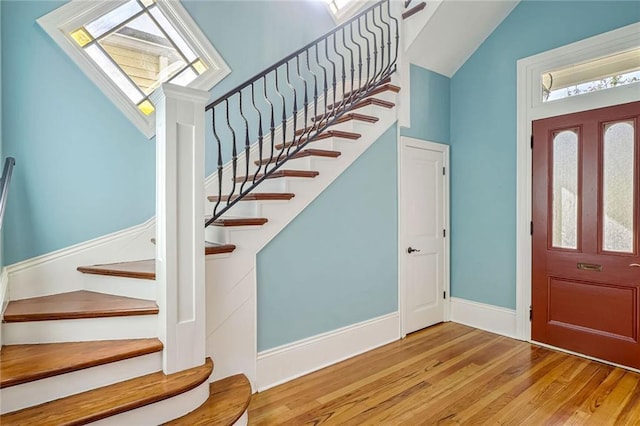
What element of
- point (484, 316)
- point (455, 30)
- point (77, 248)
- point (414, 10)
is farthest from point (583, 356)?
point (77, 248)

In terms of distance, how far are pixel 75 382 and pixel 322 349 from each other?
5.71 feet

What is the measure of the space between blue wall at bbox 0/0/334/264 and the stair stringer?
91 cm

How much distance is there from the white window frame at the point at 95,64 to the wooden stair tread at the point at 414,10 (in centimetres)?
194

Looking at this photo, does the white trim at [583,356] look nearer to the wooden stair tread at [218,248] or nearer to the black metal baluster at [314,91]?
the black metal baluster at [314,91]

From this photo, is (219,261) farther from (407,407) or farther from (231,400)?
(407,407)

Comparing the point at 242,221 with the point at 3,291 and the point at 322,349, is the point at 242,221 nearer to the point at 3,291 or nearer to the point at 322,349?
the point at 322,349

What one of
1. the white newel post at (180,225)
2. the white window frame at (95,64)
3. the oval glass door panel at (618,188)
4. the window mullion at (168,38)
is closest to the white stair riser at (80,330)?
the white newel post at (180,225)

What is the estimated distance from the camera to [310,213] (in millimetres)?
2875

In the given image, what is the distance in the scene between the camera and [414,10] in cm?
362

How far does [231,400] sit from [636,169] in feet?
11.5

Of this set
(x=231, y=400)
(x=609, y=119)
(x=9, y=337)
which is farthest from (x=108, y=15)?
(x=609, y=119)

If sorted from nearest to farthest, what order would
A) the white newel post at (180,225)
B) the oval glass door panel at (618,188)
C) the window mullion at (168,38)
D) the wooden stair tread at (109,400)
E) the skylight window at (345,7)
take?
the wooden stair tread at (109,400), the white newel post at (180,225), the oval glass door panel at (618,188), the window mullion at (168,38), the skylight window at (345,7)

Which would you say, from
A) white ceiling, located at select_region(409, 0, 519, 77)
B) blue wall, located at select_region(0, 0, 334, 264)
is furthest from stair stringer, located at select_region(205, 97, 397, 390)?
white ceiling, located at select_region(409, 0, 519, 77)

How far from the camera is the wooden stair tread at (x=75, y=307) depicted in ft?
6.64
